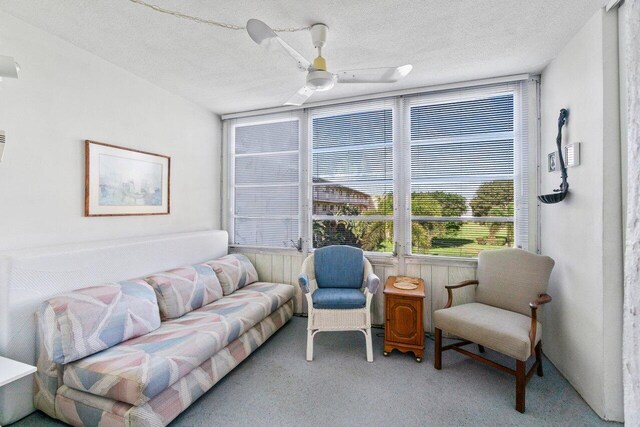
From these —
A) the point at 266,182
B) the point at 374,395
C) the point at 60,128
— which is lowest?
the point at 374,395

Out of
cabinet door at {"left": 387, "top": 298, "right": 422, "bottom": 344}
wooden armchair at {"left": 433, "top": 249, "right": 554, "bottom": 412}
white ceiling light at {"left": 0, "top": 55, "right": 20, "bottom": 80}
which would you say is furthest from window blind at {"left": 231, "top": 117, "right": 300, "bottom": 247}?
white ceiling light at {"left": 0, "top": 55, "right": 20, "bottom": 80}

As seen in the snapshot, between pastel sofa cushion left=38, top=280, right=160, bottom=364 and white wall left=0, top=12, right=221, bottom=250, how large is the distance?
0.59 m

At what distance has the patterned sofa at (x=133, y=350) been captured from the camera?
1.58 metres

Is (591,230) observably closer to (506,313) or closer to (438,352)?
(506,313)

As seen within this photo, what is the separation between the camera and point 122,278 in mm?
2332

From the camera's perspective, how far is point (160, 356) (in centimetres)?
174

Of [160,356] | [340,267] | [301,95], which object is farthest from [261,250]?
[301,95]

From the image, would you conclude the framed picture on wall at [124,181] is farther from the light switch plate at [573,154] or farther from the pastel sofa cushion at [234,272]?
the light switch plate at [573,154]

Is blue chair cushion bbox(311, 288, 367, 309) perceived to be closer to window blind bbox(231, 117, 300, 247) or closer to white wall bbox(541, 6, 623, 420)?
window blind bbox(231, 117, 300, 247)

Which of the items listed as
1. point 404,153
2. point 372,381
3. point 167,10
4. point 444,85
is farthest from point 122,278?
point 444,85

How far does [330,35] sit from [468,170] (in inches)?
75.6

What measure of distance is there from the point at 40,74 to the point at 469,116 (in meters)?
3.70

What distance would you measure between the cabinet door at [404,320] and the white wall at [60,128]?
2.53m

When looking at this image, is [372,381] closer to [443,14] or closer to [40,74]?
[443,14]
